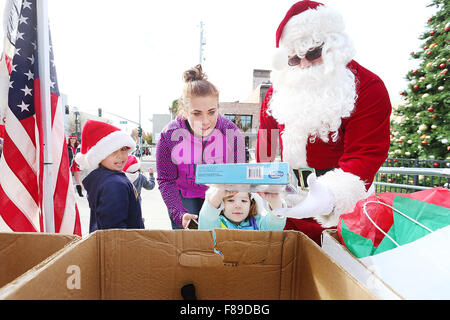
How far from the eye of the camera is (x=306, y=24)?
1281mm

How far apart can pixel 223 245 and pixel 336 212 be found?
1.91ft

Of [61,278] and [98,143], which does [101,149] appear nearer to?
[98,143]

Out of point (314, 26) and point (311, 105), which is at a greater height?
point (314, 26)

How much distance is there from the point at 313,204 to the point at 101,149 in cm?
159

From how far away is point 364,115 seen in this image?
3.71 ft

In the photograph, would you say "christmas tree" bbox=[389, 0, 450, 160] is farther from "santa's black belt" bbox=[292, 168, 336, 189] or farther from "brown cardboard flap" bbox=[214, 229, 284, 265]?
"brown cardboard flap" bbox=[214, 229, 284, 265]

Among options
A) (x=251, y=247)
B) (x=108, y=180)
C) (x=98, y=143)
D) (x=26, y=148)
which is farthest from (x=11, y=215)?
(x=251, y=247)

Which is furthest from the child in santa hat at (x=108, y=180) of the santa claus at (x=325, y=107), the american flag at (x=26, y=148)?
the santa claus at (x=325, y=107)

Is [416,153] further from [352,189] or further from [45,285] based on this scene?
[45,285]

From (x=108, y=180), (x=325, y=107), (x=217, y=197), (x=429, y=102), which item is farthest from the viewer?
(x=429, y=102)

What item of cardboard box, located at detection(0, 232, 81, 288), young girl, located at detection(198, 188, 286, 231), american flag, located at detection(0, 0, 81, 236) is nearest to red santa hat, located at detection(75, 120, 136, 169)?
american flag, located at detection(0, 0, 81, 236)

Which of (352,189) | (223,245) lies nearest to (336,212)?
(352,189)

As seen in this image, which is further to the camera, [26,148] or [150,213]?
[150,213]

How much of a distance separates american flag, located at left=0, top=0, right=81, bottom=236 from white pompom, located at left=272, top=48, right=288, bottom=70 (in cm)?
139
